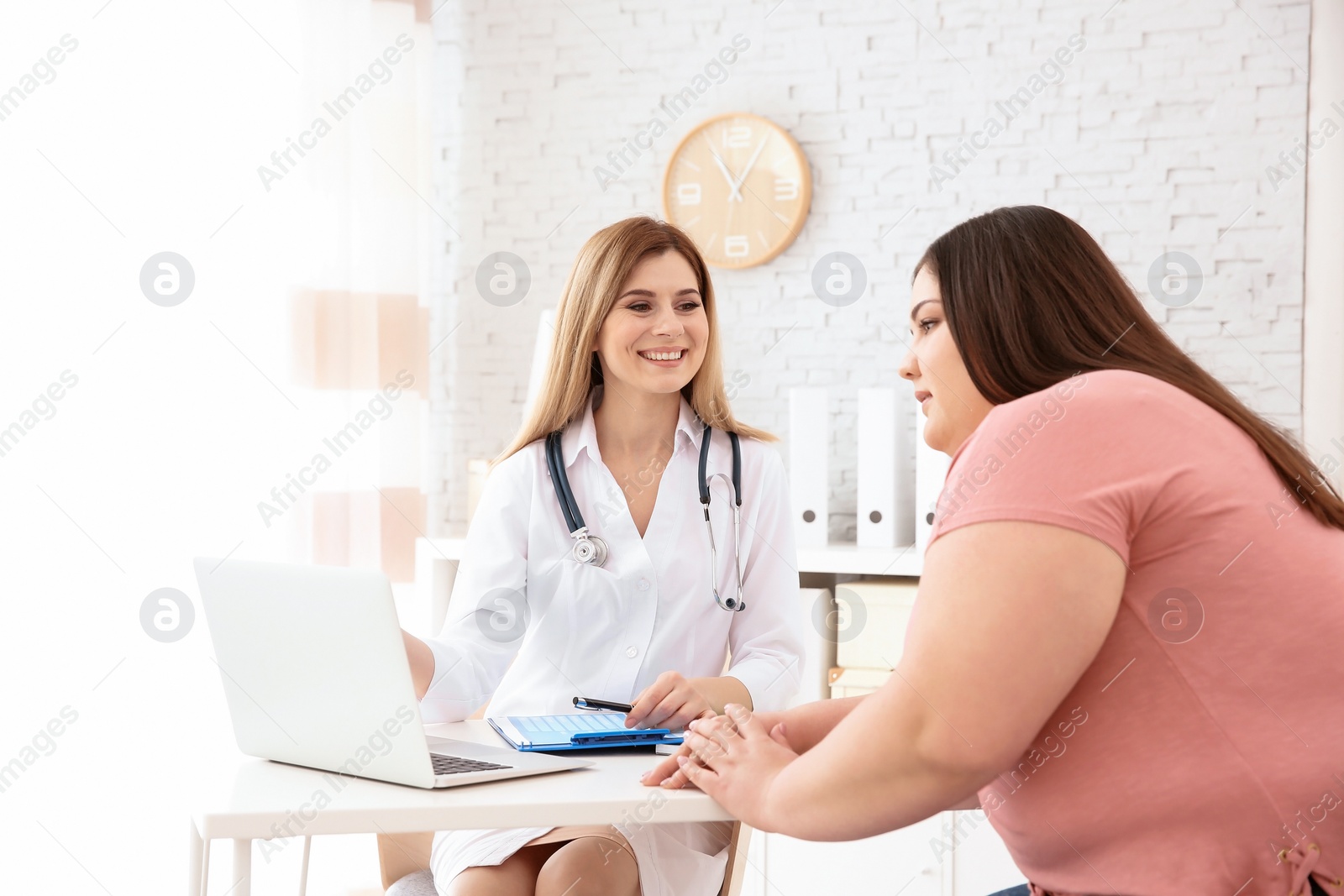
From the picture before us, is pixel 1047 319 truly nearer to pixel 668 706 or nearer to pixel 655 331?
pixel 668 706

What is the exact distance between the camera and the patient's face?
123cm

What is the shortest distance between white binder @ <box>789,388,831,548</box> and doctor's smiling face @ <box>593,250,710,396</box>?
3.69ft

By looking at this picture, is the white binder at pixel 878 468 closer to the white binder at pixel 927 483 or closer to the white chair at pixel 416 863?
the white binder at pixel 927 483

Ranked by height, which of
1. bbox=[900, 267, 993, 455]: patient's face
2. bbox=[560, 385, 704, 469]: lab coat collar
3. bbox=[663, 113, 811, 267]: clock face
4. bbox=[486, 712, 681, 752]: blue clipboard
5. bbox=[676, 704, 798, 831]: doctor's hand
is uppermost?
bbox=[663, 113, 811, 267]: clock face

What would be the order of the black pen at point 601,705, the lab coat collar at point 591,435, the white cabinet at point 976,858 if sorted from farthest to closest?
1. the white cabinet at point 976,858
2. the lab coat collar at point 591,435
3. the black pen at point 601,705

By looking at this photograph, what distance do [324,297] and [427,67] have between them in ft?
3.29

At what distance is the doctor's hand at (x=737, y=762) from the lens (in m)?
1.17

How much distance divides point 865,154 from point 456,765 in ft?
9.38

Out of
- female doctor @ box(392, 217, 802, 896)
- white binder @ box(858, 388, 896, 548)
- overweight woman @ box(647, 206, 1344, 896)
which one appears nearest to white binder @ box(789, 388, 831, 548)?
white binder @ box(858, 388, 896, 548)

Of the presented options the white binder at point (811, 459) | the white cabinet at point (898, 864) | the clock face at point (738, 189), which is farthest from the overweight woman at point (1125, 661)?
the clock face at point (738, 189)

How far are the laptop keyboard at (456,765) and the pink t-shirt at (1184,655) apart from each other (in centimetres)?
59

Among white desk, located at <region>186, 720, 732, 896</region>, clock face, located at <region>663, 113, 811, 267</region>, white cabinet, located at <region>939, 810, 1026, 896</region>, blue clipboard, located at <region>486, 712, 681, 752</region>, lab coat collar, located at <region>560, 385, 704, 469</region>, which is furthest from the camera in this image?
clock face, located at <region>663, 113, 811, 267</region>

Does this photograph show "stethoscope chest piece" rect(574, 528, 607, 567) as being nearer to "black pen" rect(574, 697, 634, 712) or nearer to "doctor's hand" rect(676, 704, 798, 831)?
"black pen" rect(574, 697, 634, 712)

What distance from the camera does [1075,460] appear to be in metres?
0.99
